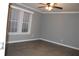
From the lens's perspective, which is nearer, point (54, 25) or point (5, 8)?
point (5, 8)

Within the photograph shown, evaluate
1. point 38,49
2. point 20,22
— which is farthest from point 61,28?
point 20,22

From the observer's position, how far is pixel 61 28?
143cm

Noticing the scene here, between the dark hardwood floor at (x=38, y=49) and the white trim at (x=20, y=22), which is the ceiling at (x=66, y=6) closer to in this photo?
the white trim at (x=20, y=22)

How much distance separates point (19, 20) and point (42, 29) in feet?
1.06

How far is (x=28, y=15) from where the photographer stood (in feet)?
4.65

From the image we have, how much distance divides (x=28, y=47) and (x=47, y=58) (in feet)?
0.94

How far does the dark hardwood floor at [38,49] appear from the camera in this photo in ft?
4.52

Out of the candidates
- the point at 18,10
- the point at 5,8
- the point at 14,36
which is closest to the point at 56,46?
the point at 14,36

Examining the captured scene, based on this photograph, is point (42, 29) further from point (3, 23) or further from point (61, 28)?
point (3, 23)

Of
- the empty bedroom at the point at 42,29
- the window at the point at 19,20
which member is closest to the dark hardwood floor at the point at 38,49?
the empty bedroom at the point at 42,29

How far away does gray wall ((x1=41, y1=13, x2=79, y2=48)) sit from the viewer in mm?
1396

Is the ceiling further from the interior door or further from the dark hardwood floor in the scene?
the dark hardwood floor

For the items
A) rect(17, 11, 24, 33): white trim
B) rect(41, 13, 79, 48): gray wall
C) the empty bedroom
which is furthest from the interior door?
rect(41, 13, 79, 48): gray wall

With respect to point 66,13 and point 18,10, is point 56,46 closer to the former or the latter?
point 66,13
